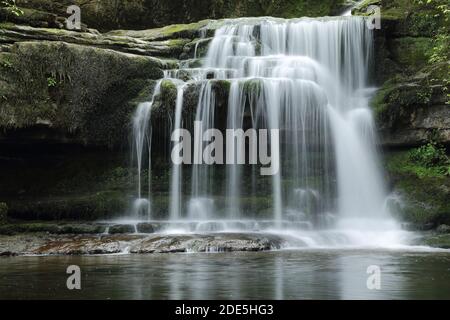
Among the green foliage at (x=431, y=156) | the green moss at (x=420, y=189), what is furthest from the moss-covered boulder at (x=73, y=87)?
the green foliage at (x=431, y=156)

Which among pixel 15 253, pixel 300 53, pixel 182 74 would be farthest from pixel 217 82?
pixel 15 253

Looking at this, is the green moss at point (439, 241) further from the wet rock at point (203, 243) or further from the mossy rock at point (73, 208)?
the mossy rock at point (73, 208)

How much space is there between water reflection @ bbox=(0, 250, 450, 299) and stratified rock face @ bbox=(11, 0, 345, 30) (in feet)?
50.5

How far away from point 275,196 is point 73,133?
666cm

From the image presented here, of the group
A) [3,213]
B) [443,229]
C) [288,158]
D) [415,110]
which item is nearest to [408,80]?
[415,110]

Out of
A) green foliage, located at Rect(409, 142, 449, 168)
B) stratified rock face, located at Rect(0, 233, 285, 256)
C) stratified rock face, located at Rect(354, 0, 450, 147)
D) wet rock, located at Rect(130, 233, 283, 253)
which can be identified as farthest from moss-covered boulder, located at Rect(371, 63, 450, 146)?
wet rock, located at Rect(130, 233, 283, 253)

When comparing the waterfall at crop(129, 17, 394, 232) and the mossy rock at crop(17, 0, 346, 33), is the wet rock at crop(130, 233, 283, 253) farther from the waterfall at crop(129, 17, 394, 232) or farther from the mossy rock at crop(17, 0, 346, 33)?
the mossy rock at crop(17, 0, 346, 33)

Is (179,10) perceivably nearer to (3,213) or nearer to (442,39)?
(442,39)

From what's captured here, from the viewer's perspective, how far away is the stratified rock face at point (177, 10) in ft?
78.2

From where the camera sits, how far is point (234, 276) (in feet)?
25.6

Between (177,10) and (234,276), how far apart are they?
19434mm

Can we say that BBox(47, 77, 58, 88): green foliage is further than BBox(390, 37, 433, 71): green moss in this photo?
No

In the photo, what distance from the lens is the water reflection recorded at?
636cm

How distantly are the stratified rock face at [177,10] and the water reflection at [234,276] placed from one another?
15.4m
